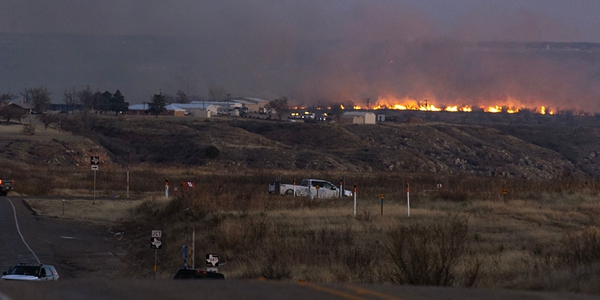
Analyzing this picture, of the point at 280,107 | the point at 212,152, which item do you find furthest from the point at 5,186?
the point at 280,107

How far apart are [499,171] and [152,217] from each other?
61.8 metres

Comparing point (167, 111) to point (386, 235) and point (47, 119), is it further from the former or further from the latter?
point (386, 235)

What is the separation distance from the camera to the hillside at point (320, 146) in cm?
8262

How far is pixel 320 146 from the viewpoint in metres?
96.1

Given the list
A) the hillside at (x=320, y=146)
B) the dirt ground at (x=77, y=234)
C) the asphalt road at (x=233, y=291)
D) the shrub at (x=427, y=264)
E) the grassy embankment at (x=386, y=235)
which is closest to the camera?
the asphalt road at (x=233, y=291)

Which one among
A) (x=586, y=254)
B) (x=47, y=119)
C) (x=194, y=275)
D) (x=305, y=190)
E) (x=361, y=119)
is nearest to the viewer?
(x=194, y=275)

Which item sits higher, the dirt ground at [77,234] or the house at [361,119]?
the house at [361,119]

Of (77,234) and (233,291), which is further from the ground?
(233,291)

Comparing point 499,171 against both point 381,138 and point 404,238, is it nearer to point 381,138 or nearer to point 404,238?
point 381,138

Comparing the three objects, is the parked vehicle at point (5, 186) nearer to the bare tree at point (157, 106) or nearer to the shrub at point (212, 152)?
the shrub at point (212, 152)

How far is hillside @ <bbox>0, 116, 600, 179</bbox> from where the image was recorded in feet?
271

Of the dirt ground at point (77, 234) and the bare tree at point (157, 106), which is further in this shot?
the bare tree at point (157, 106)

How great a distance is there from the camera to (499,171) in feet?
287

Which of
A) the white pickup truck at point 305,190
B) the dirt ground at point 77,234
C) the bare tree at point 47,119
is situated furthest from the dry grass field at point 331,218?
the bare tree at point 47,119
